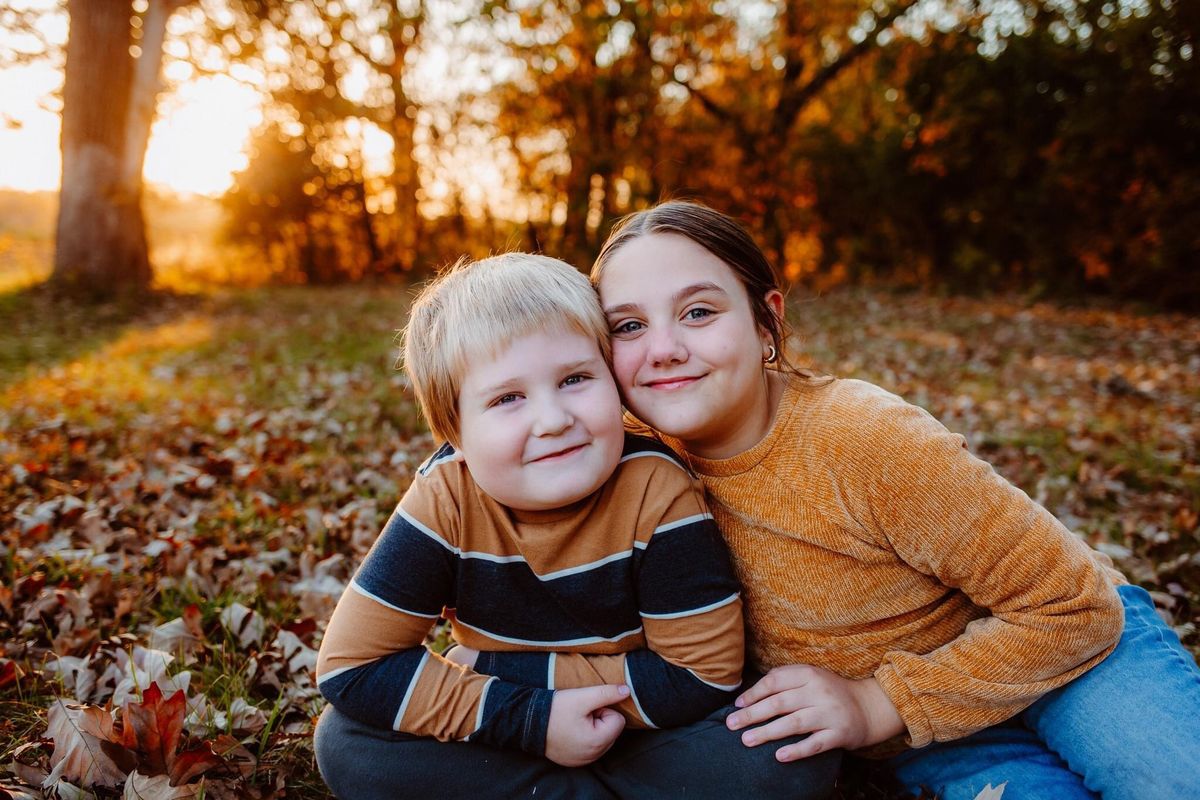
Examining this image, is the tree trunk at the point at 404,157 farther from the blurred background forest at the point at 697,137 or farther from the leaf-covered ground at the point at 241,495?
the leaf-covered ground at the point at 241,495

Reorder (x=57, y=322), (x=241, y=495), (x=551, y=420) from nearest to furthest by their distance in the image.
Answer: (x=551, y=420), (x=241, y=495), (x=57, y=322)

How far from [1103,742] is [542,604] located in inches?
48.3

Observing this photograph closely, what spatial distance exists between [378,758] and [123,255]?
10.9 m

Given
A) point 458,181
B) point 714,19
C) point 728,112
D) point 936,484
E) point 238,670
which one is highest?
point 714,19

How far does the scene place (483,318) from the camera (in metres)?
1.71

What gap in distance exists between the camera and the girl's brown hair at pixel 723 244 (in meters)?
1.87

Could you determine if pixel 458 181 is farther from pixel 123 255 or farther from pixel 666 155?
pixel 123 255

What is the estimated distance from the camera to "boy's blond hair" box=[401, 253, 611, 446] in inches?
67.2

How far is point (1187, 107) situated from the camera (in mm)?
8695

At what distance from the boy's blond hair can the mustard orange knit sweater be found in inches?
20.0

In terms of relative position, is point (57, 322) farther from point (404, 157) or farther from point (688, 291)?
point (688, 291)

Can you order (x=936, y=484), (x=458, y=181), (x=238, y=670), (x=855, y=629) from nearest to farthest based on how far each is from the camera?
(x=936, y=484) → (x=855, y=629) → (x=238, y=670) → (x=458, y=181)

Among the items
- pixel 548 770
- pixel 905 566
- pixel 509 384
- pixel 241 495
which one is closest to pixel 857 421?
pixel 905 566

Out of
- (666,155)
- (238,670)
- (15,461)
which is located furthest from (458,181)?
(238,670)
